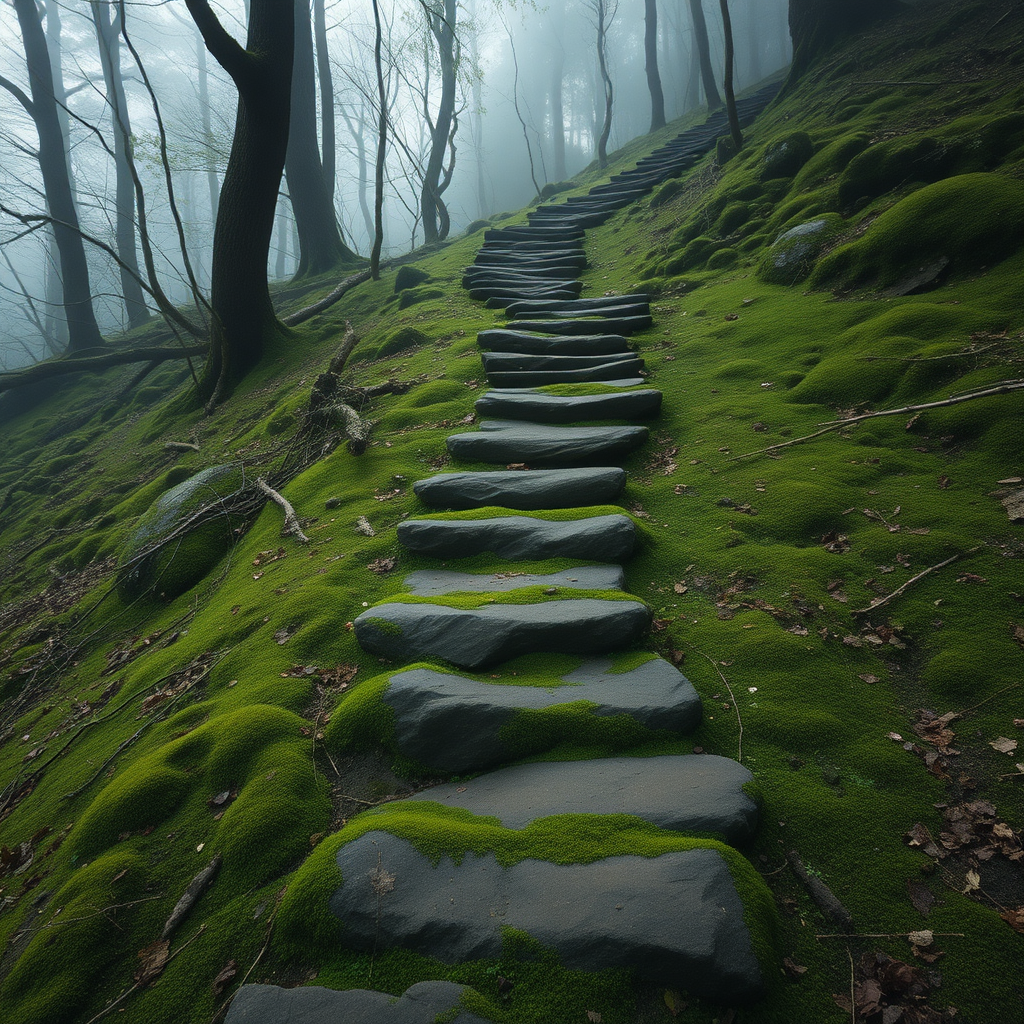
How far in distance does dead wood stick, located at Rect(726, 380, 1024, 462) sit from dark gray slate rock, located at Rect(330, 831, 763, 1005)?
4.00 meters

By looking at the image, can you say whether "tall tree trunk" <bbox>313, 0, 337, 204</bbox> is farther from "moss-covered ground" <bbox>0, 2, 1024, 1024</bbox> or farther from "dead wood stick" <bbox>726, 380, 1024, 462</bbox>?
"dead wood stick" <bbox>726, 380, 1024, 462</bbox>

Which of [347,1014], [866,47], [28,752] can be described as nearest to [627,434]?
[347,1014]

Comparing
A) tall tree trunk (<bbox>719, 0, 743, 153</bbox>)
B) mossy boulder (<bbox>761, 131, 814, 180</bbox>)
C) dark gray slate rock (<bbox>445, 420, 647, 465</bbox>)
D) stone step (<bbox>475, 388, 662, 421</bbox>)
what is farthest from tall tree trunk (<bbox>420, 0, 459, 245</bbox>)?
dark gray slate rock (<bbox>445, 420, 647, 465</bbox>)

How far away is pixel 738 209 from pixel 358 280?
9546mm

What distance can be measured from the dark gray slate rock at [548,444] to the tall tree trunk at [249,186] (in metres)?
6.72

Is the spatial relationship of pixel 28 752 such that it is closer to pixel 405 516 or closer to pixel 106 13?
pixel 405 516

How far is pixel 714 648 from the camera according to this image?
3451mm

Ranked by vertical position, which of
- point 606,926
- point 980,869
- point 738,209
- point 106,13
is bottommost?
point 980,869

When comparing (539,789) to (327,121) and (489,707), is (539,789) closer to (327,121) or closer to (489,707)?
(489,707)

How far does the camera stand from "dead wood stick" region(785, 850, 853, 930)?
210 cm

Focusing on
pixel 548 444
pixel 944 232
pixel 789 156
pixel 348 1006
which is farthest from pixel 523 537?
pixel 789 156

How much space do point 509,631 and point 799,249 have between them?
784 centimetres

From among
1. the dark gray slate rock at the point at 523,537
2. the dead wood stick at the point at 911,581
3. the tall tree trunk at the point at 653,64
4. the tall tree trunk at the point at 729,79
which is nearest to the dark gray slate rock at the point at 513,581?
the dark gray slate rock at the point at 523,537

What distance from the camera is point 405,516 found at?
16.8ft
